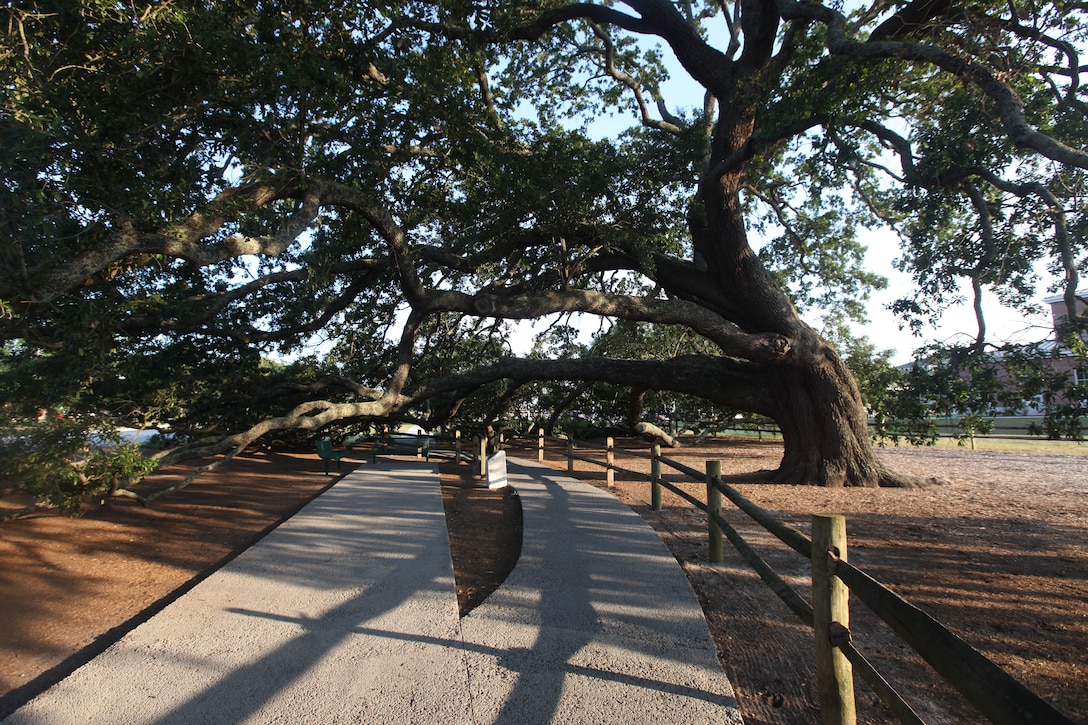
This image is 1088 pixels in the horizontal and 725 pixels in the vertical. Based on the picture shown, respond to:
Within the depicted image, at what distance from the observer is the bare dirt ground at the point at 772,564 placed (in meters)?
3.79

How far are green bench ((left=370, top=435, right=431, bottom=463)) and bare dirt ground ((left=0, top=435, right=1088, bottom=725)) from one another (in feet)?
18.2

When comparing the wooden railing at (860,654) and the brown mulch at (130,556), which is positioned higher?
the wooden railing at (860,654)

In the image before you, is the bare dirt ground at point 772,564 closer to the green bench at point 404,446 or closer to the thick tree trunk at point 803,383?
the thick tree trunk at point 803,383

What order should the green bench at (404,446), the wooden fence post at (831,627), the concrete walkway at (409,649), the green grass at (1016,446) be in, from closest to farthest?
the wooden fence post at (831,627)
the concrete walkway at (409,649)
the green bench at (404,446)
the green grass at (1016,446)

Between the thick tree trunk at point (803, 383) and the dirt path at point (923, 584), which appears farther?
the thick tree trunk at point (803, 383)

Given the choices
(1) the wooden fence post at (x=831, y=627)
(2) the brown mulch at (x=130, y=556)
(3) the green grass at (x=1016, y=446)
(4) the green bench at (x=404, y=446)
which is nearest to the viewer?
(1) the wooden fence post at (x=831, y=627)

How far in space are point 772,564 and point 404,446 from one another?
44.4ft

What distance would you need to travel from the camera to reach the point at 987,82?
22.1 feet

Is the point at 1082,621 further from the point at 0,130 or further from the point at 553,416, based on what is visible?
the point at 553,416

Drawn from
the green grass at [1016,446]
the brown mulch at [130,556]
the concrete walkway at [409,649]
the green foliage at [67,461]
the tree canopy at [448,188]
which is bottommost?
the brown mulch at [130,556]

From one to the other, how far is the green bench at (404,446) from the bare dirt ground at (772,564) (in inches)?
219

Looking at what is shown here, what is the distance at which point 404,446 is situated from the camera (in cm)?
1792

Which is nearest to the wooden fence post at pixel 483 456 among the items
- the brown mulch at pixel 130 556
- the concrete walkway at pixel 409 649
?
the brown mulch at pixel 130 556

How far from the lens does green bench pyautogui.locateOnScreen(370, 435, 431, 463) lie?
1745 centimetres
